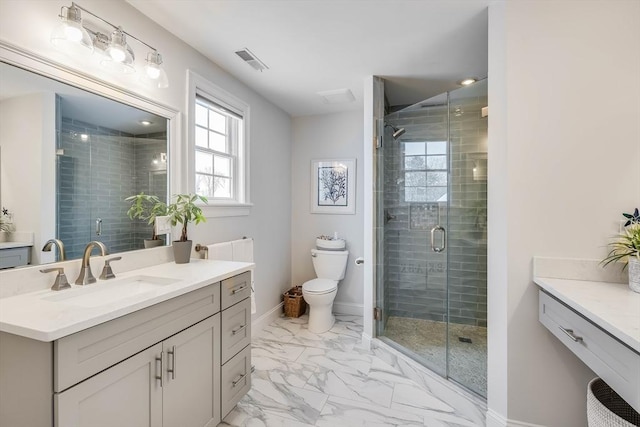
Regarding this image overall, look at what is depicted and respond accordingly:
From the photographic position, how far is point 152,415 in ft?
3.81

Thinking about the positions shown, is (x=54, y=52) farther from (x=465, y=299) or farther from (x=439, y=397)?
(x=465, y=299)

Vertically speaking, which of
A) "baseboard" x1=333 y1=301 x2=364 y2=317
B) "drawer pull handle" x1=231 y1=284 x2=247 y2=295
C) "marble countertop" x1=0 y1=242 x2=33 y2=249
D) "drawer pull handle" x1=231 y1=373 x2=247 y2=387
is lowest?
"baseboard" x1=333 y1=301 x2=364 y2=317

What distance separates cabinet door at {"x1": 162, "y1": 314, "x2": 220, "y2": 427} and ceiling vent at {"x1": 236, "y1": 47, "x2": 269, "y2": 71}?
6.00ft

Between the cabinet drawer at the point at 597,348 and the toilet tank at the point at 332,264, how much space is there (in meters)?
1.93

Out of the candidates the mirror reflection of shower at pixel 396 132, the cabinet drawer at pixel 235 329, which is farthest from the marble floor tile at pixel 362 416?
the mirror reflection of shower at pixel 396 132

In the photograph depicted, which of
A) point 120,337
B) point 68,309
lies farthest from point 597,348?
point 68,309

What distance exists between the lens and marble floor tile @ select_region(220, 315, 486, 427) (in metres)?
1.66

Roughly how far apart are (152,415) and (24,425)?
0.40m

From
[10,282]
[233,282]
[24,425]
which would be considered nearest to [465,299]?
[233,282]

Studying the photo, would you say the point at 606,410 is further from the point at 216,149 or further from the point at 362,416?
the point at 216,149

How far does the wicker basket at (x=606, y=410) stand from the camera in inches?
41.0

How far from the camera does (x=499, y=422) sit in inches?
59.1

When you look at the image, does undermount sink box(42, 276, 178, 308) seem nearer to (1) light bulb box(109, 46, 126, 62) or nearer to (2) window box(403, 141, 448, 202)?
(1) light bulb box(109, 46, 126, 62)

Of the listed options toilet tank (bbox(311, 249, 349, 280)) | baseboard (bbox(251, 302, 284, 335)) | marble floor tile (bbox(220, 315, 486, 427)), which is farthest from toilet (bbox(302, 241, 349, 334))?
baseboard (bbox(251, 302, 284, 335))
